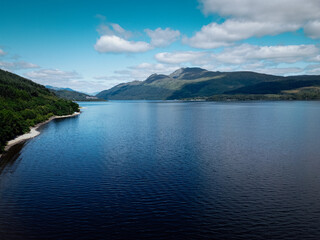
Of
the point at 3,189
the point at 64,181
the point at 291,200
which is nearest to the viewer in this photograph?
the point at 291,200

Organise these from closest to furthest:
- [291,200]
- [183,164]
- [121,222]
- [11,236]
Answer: [11,236] < [121,222] < [291,200] < [183,164]

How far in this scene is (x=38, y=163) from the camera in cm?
6206

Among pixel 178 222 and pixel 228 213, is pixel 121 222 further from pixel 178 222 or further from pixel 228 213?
pixel 228 213

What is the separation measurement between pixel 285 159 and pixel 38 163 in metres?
64.8

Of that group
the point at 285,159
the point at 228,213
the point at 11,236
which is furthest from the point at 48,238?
the point at 285,159

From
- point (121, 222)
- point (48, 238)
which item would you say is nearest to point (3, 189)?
point (48, 238)

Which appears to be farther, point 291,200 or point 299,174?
point 299,174

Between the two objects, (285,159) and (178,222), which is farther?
(285,159)

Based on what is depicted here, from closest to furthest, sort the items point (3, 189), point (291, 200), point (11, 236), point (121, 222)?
point (11, 236)
point (121, 222)
point (291, 200)
point (3, 189)

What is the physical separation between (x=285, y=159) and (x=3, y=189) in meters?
64.9

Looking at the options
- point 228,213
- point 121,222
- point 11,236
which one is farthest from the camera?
point 228,213

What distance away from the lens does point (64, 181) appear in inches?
1917

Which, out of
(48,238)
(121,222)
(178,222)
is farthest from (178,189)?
(48,238)

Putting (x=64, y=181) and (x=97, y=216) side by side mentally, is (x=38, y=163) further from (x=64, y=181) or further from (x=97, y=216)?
(x=97, y=216)
